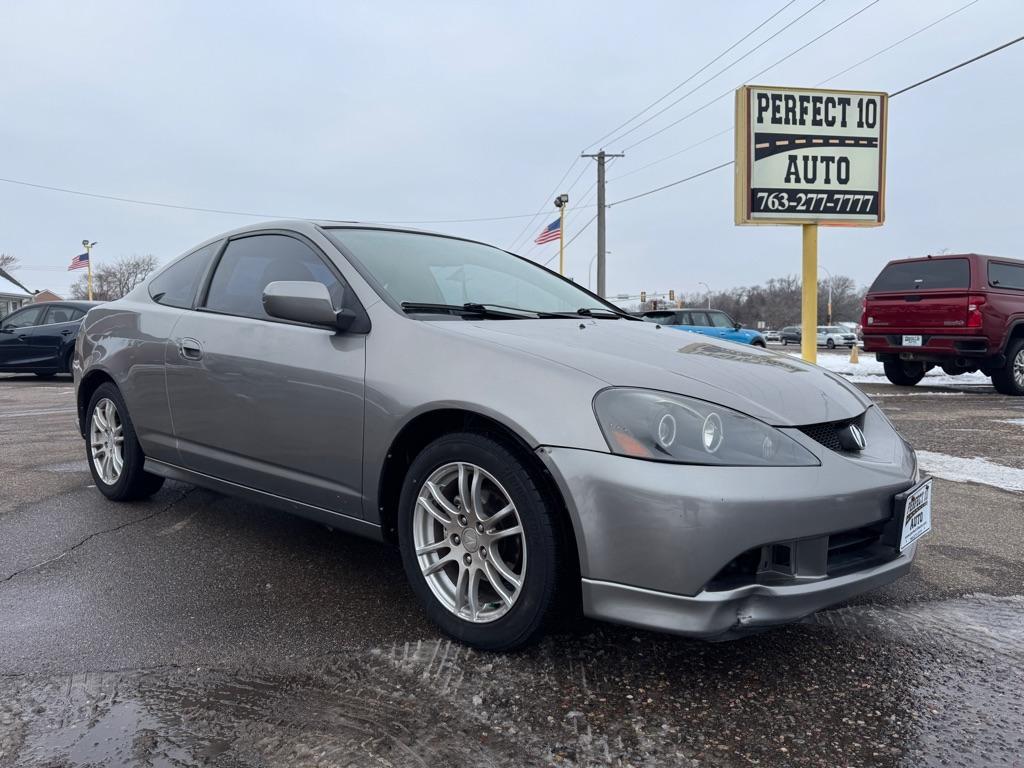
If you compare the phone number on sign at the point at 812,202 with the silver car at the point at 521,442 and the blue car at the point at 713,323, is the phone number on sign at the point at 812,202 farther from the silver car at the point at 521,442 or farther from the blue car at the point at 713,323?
the silver car at the point at 521,442

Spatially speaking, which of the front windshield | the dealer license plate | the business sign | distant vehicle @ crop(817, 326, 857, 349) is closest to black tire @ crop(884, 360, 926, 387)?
the business sign

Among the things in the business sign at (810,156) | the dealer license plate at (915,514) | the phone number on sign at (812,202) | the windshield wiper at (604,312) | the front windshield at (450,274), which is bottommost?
the dealer license plate at (915,514)

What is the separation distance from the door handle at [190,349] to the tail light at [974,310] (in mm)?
10193

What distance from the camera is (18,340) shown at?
13906 millimetres

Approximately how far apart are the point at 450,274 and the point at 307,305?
28.2 inches

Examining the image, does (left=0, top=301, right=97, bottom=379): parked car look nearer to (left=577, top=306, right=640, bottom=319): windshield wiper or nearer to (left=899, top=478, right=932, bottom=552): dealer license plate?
(left=577, top=306, right=640, bottom=319): windshield wiper

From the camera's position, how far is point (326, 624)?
268 cm

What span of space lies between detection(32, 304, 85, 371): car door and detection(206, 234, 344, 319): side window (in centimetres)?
1201

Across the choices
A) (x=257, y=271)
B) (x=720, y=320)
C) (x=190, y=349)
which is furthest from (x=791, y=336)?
(x=190, y=349)

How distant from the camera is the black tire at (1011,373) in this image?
10625mm

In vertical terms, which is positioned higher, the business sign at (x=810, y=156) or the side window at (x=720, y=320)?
the business sign at (x=810, y=156)

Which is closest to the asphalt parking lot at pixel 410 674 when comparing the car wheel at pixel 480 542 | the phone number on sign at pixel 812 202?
the car wheel at pixel 480 542

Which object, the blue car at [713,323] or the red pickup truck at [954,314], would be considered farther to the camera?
the blue car at [713,323]

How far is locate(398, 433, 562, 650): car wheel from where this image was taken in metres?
2.25
